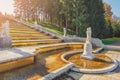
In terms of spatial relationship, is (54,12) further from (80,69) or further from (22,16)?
(80,69)

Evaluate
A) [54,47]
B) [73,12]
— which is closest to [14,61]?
[54,47]


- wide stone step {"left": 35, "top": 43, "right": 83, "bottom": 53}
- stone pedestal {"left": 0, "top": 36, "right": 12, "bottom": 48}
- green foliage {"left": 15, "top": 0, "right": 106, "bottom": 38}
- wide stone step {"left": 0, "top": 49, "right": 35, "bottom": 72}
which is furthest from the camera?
green foliage {"left": 15, "top": 0, "right": 106, "bottom": 38}

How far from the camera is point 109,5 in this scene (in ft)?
168

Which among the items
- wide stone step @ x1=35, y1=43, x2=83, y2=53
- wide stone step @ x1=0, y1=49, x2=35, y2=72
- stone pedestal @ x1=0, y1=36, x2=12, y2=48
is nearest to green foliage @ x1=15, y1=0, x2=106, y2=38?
wide stone step @ x1=35, y1=43, x2=83, y2=53

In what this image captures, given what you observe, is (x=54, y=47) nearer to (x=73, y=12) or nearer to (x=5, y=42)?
(x=5, y=42)

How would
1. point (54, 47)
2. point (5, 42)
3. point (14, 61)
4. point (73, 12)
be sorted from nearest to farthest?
1. point (14, 61)
2. point (5, 42)
3. point (54, 47)
4. point (73, 12)

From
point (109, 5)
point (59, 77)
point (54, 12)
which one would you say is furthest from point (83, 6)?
point (109, 5)

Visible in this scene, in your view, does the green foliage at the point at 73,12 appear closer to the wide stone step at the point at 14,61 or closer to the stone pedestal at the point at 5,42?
the stone pedestal at the point at 5,42

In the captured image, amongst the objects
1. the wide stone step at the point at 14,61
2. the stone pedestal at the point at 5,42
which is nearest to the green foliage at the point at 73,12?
the stone pedestal at the point at 5,42

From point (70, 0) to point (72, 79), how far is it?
22882 millimetres

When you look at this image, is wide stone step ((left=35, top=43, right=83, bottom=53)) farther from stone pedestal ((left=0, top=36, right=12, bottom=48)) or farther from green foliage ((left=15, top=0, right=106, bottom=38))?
green foliage ((left=15, top=0, right=106, bottom=38))

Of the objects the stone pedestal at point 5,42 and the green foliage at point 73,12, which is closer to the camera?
the stone pedestal at point 5,42

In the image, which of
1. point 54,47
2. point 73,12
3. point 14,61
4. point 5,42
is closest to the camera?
point 14,61

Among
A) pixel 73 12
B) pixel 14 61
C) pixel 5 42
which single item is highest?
pixel 73 12
